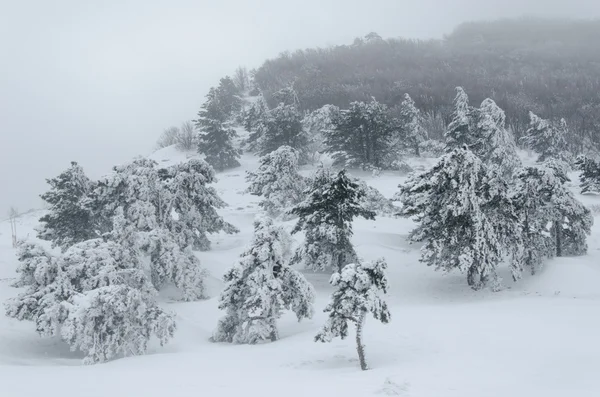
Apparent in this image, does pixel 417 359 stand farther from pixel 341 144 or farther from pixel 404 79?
pixel 404 79

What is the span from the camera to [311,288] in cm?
1811

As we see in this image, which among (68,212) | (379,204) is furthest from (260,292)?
(379,204)

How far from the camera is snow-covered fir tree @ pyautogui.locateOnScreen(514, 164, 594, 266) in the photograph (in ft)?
77.7

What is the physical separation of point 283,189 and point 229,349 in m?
21.9

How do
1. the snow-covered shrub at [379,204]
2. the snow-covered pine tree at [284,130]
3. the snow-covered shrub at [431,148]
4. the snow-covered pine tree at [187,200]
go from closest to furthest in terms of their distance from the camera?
the snow-covered pine tree at [187,200], the snow-covered shrub at [379,204], the snow-covered pine tree at [284,130], the snow-covered shrub at [431,148]

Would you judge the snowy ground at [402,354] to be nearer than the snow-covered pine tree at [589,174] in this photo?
Yes

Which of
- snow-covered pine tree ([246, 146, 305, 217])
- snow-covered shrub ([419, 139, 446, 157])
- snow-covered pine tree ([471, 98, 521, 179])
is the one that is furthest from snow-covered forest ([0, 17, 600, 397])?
snow-covered shrub ([419, 139, 446, 157])

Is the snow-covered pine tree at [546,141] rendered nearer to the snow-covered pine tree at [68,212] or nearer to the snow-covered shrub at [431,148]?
the snow-covered shrub at [431,148]

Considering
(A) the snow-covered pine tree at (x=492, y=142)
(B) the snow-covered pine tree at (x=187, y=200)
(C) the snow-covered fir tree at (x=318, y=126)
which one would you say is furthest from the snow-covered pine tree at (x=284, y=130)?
(B) the snow-covered pine tree at (x=187, y=200)

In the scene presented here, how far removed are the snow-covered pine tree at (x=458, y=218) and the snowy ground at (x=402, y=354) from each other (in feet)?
6.45

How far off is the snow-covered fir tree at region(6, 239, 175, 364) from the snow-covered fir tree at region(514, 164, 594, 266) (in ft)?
65.0

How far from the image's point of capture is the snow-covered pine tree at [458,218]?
21.5m

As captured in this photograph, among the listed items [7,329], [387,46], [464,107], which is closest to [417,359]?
[7,329]

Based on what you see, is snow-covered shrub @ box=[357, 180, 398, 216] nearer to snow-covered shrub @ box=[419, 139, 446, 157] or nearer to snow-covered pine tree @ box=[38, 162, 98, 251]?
snow-covered pine tree @ box=[38, 162, 98, 251]
